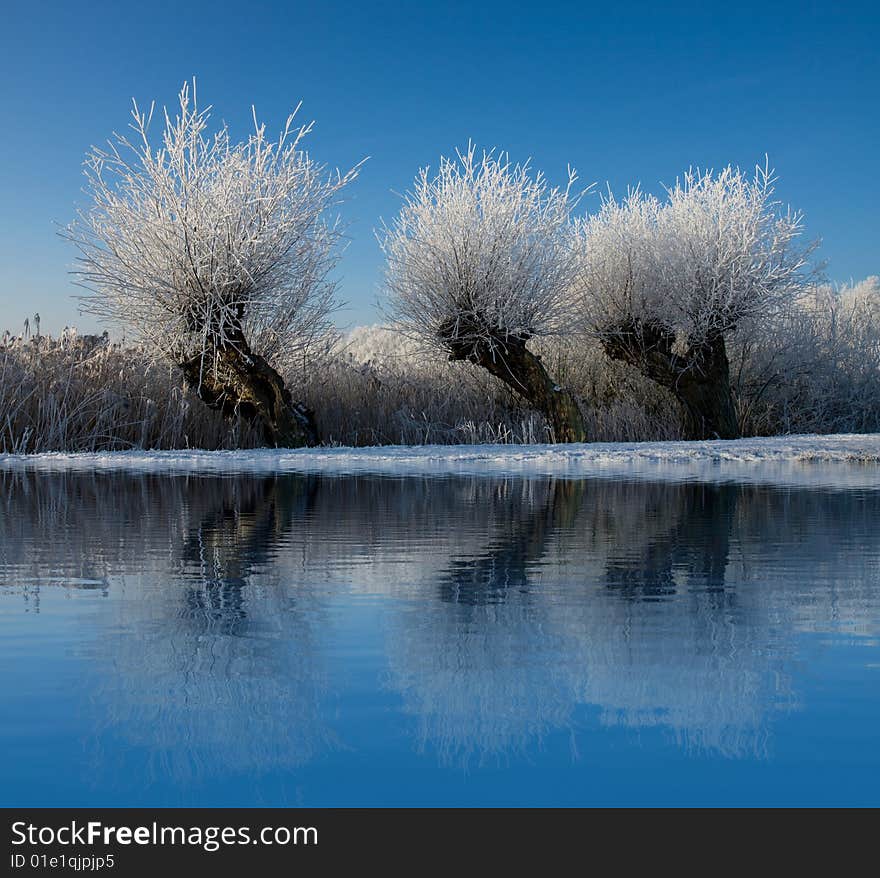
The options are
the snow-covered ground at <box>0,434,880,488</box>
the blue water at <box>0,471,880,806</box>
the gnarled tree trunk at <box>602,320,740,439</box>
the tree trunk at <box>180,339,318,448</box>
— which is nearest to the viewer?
the blue water at <box>0,471,880,806</box>

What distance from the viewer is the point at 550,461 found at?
1030 centimetres

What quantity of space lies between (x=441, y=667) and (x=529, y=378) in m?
14.3

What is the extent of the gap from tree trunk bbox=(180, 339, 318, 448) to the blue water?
889 centimetres

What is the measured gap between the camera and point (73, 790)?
59.2 inches

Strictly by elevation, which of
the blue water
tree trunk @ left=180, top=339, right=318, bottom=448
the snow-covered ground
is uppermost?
tree trunk @ left=180, top=339, right=318, bottom=448

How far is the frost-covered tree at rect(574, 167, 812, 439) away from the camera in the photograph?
18.2 metres

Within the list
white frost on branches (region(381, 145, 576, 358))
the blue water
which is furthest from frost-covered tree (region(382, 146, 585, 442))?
the blue water

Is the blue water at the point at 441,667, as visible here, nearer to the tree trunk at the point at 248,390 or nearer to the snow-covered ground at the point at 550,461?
the snow-covered ground at the point at 550,461

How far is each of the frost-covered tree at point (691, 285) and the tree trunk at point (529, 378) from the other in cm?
256

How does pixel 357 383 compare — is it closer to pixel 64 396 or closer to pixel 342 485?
pixel 64 396

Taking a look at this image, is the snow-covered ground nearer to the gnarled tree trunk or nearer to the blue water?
the blue water

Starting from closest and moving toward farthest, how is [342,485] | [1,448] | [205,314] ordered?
[342,485] < [1,448] < [205,314]

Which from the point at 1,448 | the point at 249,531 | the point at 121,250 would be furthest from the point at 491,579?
the point at 121,250

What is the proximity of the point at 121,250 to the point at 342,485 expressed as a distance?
275 inches
